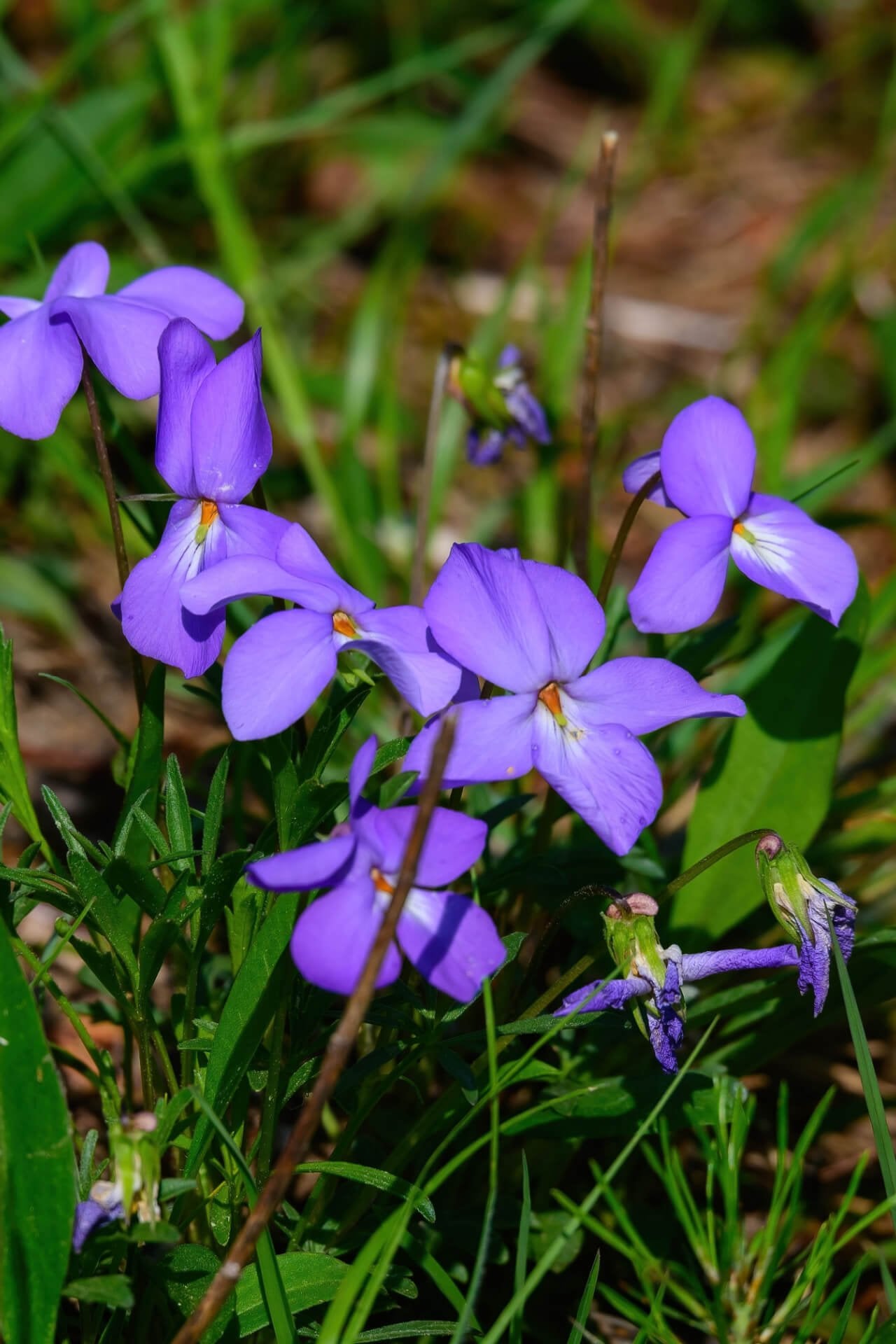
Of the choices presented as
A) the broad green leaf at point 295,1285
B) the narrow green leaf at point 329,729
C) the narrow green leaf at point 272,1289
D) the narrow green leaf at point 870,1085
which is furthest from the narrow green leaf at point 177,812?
the narrow green leaf at point 870,1085

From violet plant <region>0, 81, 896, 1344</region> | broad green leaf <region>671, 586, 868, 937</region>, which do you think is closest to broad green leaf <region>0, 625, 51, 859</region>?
violet plant <region>0, 81, 896, 1344</region>

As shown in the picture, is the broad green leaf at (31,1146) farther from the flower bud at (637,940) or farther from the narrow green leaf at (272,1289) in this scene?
the flower bud at (637,940)

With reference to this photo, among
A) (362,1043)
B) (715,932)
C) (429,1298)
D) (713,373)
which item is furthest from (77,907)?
(713,373)

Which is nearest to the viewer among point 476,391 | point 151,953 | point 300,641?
point 300,641

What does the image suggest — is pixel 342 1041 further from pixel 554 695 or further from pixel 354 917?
pixel 554 695

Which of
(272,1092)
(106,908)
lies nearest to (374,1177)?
(272,1092)

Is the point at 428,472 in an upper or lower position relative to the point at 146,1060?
upper

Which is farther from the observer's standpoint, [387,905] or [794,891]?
[794,891]
